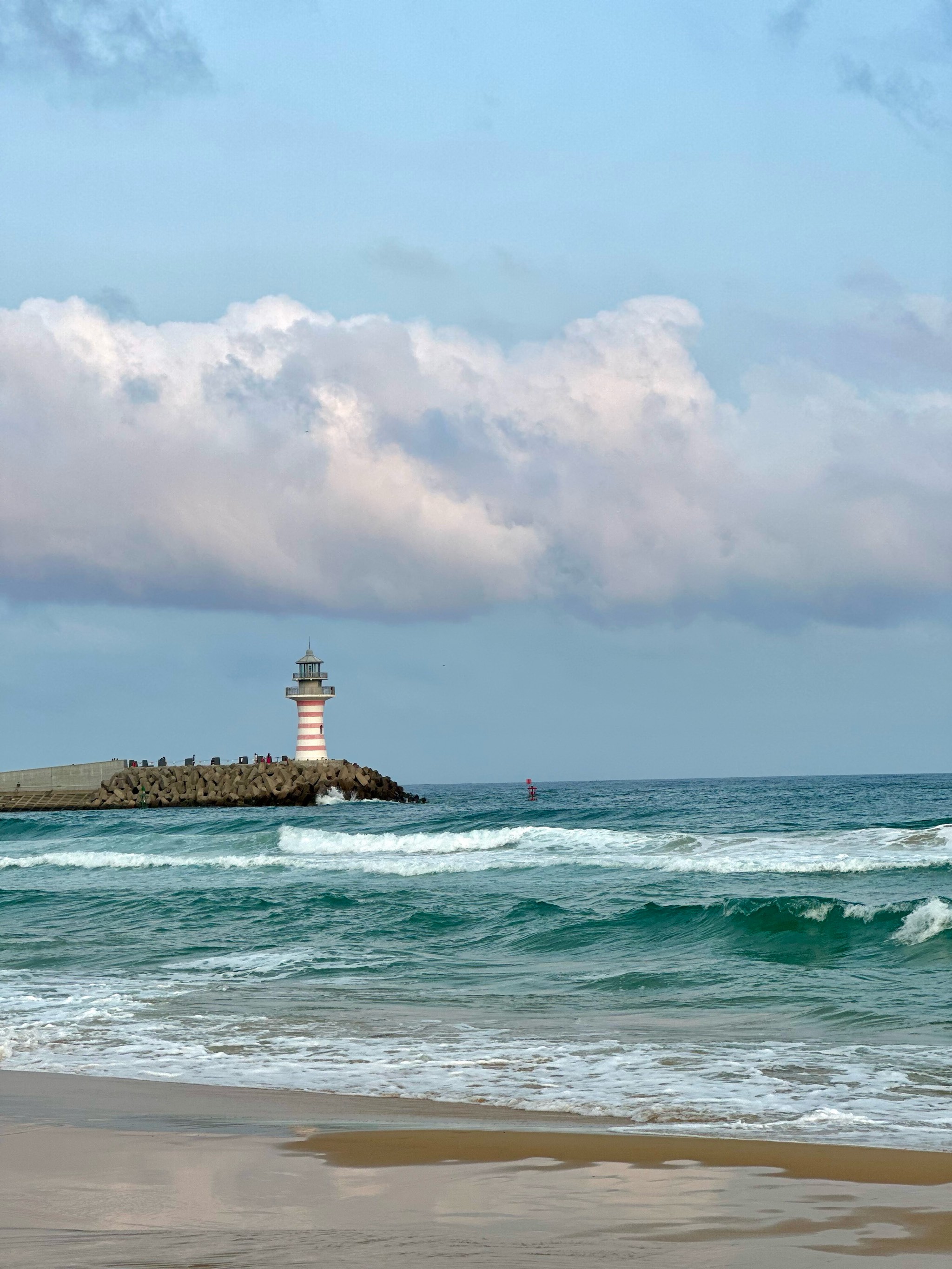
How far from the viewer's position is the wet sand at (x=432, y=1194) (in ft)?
11.3

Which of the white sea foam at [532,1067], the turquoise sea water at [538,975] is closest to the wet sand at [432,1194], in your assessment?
the white sea foam at [532,1067]

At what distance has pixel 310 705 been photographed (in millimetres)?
51875

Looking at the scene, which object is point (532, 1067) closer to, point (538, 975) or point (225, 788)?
point (538, 975)

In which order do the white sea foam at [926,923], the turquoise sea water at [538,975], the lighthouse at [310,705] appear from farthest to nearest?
1. the lighthouse at [310,705]
2. the white sea foam at [926,923]
3. the turquoise sea water at [538,975]

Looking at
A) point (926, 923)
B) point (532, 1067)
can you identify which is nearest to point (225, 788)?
point (926, 923)

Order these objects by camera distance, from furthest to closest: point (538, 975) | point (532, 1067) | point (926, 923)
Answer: point (926, 923) < point (538, 975) < point (532, 1067)

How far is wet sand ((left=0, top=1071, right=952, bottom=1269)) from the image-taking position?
3.45 metres

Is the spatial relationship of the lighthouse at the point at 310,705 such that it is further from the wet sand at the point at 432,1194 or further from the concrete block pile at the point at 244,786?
the wet sand at the point at 432,1194

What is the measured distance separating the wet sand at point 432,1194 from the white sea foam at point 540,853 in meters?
14.0

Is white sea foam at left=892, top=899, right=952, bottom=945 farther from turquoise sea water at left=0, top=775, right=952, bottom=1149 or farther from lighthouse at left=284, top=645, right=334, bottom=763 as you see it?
lighthouse at left=284, top=645, right=334, bottom=763

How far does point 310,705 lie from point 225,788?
19.7 feet

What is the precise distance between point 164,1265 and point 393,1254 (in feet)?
2.06

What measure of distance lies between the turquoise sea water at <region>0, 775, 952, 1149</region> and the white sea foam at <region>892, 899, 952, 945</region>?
0.03 meters

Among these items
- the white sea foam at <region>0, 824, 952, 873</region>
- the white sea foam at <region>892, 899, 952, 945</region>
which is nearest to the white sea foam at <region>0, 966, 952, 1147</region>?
the white sea foam at <region>892, 899, 952, 945</region>
